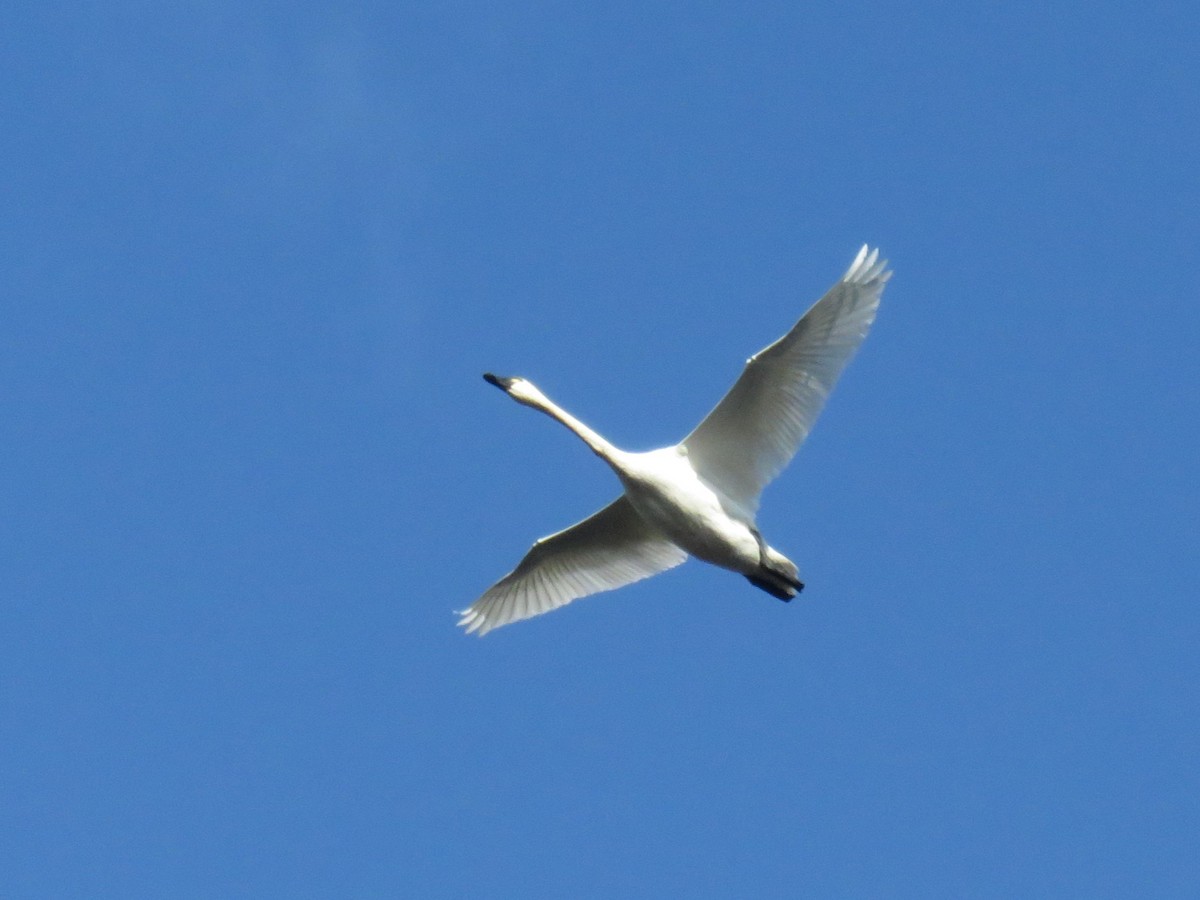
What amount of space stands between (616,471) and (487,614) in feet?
13.7

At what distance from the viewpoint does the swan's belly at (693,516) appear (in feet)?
83.6

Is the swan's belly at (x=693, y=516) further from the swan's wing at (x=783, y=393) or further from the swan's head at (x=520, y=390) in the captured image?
the swan's head at (x=520, y=390)

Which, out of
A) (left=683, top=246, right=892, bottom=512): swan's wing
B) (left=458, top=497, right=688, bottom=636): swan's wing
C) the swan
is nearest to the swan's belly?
the swan

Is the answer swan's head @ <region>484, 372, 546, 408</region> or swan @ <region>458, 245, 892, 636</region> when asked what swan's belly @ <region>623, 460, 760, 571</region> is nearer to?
swan @ <region>458, 245, 892, 636</region>

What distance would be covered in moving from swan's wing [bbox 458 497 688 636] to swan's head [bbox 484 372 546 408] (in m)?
1.64

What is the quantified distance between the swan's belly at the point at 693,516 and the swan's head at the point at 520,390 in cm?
204

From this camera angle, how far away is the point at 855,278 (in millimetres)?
25391

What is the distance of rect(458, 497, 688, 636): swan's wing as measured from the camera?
2778 cm

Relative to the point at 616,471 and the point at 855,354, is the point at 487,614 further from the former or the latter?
the point at 855,354

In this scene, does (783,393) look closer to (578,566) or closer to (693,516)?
(693,516)

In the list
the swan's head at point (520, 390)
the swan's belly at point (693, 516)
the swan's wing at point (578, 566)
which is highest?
the swan's head at point (520, 390)

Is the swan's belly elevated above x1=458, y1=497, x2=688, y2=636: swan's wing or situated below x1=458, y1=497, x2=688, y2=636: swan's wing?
below

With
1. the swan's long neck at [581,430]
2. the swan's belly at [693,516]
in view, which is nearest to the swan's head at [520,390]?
the swan's long neck at [581,430]

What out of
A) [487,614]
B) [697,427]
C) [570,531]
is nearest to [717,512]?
[697,427]
